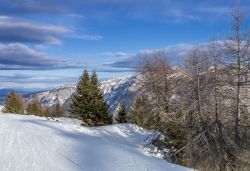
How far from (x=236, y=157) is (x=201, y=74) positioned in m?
4.78

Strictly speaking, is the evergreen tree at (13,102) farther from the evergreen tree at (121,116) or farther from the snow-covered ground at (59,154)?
the snow-covered ground at (59,154)

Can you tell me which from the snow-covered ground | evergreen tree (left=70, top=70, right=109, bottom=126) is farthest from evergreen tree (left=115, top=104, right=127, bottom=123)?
the snow-covered ground

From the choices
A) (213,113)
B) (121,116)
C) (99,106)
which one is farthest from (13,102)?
(213,113)

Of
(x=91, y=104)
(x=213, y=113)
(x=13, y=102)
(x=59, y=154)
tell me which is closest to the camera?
(x=59, y=154)

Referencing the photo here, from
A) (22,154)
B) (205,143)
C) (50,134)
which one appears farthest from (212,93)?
(22,154)

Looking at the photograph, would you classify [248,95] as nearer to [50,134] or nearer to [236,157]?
[236,157]

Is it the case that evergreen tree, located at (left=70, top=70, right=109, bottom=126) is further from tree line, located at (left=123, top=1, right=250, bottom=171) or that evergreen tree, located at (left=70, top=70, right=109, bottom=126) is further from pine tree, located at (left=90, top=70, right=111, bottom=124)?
tree line, located at (left=123, top=1, right=250, bottom=171)

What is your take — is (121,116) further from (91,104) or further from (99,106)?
(91,104)

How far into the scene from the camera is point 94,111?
139ft

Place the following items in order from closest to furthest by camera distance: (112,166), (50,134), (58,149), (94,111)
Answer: (112,166)
(58,149)
(50,134)
(94,111)

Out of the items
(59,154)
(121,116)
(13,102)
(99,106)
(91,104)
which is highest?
(59,154)

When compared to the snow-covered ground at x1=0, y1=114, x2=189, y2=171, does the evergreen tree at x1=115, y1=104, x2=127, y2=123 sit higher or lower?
lower

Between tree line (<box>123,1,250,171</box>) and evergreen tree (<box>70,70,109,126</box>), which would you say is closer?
tree line (<box>123,1,250,171</box>)

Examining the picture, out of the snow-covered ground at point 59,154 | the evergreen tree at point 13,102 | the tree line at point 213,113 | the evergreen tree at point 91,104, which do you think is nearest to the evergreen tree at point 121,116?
the evergreen tree at point 91,104
